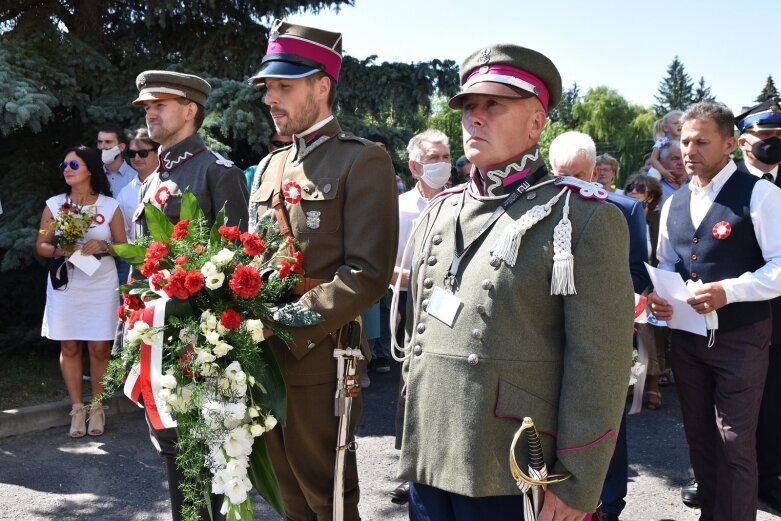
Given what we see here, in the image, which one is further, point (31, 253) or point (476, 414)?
point (31, 253)

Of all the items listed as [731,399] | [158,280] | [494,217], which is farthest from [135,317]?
[731,399]

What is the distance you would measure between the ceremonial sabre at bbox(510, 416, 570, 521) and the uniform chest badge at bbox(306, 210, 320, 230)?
1.28 m

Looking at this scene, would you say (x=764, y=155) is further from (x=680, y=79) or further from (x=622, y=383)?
(x=680, y=79)

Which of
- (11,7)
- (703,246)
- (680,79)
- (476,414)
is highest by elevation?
(680,79)

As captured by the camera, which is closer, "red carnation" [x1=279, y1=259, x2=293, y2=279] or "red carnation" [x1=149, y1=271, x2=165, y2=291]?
"red carnation" [x1=149, y1=271, x2=165, y2=291]

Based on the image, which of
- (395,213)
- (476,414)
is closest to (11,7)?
(395,213)

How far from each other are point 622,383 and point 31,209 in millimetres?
6586

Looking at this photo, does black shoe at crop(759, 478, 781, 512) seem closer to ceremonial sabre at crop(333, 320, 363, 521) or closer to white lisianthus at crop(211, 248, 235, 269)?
ceremonial sabre at crop(333, 320, 363, 521)

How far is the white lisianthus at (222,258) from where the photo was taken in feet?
8.82

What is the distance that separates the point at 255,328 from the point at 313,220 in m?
0.57

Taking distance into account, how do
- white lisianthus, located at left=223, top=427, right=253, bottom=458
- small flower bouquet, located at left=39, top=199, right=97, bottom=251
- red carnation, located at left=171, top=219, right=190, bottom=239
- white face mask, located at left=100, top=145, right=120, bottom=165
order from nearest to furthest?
white lisianthus, located at left=223, top=427, right=253, bottom=458, red carnation, located at left=171, top=219, right=190, bottom=239, small flower bouquet, located at left=39, top=199, right=97, bottom=251, white face mask, located at left=100, top=145, right=120, bottom=165

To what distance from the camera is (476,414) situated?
224 cm

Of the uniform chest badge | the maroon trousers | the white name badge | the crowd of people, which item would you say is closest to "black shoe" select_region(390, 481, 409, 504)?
the crowd of people

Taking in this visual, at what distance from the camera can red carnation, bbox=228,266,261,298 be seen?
264 centimetres
